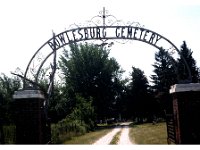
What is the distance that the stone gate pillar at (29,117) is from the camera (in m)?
8.50

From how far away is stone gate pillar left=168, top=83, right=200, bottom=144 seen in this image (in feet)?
27.8

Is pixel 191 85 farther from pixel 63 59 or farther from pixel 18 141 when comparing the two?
pixel 63 59

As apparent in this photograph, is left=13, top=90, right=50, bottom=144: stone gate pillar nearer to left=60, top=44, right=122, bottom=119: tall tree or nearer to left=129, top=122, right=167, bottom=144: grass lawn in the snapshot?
left=129, top=122, right=167, bottom=144: grass lawn

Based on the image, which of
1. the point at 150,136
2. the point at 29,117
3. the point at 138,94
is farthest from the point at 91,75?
the point at 29,117

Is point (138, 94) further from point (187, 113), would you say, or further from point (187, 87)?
point (187, 113)

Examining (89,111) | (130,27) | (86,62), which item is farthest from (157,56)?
(130,27)

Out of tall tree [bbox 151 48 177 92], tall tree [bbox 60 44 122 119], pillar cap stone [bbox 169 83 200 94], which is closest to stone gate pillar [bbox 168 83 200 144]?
pillar cap stone [bbox 169 83 200 94]

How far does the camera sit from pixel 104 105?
151ft

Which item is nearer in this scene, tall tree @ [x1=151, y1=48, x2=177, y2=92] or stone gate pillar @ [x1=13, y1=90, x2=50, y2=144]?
stone gate pillar @ [x1=13, y1=90, x2=50, y2=144]

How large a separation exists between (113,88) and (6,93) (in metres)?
17.4

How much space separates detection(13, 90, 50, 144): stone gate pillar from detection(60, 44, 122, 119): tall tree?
36062mm

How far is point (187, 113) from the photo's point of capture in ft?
28.0

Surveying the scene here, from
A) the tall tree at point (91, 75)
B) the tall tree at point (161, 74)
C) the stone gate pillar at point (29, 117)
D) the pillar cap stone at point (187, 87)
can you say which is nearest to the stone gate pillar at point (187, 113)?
the pillar cap stone at point (187, 87)

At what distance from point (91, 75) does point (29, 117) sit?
37.9 meters
